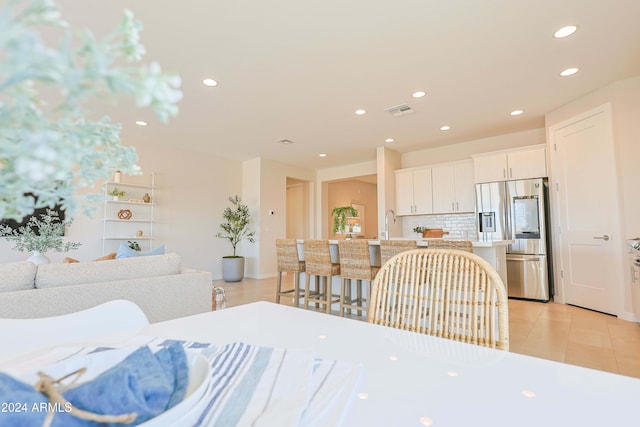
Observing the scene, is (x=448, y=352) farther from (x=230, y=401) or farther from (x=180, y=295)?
(x=180, y=295)

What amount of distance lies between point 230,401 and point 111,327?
2.24ft

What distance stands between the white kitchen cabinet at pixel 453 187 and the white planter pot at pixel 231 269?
3902 millimetres

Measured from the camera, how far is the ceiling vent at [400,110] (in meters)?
4.20

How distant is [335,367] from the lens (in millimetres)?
650

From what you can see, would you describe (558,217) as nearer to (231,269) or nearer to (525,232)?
(525,232)

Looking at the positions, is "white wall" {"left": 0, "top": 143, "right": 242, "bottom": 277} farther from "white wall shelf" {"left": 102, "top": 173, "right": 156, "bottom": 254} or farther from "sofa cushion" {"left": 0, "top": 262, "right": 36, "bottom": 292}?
"sofa cushion" {"left": 0, "top": 262, "right": 36, "bottom": 292}

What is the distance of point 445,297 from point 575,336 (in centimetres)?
289

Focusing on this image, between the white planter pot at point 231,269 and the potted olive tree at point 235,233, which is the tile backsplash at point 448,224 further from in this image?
the white planter pot at point 231,269

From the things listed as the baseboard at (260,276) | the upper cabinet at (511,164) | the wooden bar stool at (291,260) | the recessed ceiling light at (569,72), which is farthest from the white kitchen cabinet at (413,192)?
the wooden bar stool at (291,260)

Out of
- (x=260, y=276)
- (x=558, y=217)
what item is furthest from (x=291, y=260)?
(x=558, y=217)

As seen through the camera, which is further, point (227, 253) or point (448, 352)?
point (227, 253)

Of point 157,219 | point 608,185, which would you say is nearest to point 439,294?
point 608,185

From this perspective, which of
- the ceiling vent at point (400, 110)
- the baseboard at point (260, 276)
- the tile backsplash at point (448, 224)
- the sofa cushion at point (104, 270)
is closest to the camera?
the sofa cushion at point (104, 270)

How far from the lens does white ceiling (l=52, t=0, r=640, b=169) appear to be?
7.97 ft
